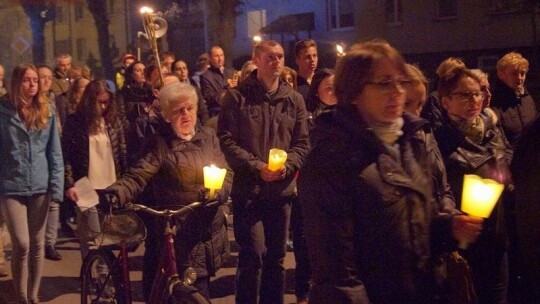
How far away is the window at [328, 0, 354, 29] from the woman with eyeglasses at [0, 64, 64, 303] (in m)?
30.2

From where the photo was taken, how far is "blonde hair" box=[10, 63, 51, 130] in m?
6.71

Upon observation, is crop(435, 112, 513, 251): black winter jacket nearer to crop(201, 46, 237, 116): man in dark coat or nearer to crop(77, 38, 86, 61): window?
crop(201, 46, 237, 116): man in dark coat

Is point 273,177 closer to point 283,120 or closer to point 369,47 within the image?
point 283,120

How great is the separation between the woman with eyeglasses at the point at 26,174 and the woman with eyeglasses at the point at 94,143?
41cm

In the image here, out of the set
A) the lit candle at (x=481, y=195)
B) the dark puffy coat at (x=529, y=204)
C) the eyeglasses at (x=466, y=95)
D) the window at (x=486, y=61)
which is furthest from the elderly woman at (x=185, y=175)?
the window at (x=486, y=61)

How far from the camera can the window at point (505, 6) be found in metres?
30.6

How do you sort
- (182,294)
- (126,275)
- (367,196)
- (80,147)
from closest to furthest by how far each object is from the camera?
(367,196) → (182,294) → (126,275) → (80,147)

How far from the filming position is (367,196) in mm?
3127

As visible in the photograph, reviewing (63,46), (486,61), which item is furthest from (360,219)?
(63,46)

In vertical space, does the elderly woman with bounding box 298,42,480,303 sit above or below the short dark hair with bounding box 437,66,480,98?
below

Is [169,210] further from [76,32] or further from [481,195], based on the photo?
[76,32]

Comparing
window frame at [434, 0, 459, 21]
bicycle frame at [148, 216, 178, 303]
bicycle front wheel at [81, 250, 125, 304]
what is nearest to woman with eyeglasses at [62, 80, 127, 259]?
bicycle front wheel at [81, 250, 125, 304]

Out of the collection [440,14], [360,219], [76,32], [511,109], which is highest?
[76,32]

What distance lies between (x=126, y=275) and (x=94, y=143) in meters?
2.01
